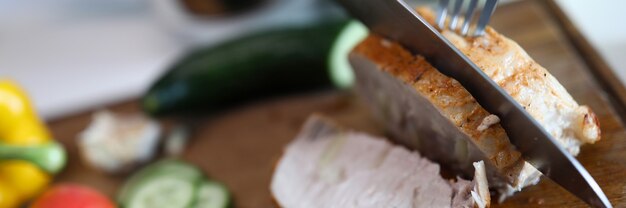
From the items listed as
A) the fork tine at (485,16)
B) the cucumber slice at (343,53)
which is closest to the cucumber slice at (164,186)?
the cucumber slice at (343,53)

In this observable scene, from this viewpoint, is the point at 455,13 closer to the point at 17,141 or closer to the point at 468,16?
the point at 468,16

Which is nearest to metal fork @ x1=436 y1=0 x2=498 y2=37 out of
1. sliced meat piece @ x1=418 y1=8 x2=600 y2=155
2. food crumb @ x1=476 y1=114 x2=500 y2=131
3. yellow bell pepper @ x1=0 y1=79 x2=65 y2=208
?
sliced meat piece @ x1=418 y1=8 x2=600 y2=155

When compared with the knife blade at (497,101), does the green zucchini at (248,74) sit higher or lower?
lower

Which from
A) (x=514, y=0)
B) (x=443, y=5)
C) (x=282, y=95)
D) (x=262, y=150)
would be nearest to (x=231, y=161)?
(x=262, y=150)

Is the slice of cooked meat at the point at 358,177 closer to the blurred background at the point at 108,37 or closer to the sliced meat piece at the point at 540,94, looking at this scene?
the sliced meat piece at the point at 540,94

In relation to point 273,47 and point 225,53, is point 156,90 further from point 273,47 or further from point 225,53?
point 273,47

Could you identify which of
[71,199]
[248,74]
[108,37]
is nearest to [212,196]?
[71,199]

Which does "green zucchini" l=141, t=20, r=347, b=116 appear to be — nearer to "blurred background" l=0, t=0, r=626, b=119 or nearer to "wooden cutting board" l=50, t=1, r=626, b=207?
"wooden cutting board" l=50, t=1, r=626, b=207
